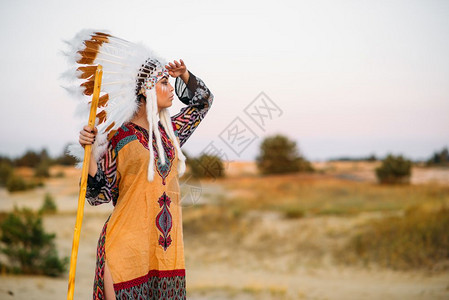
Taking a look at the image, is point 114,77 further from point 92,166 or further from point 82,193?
point 82,193

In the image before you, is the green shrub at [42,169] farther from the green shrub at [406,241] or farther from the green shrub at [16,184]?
the green shrub at [406,241]

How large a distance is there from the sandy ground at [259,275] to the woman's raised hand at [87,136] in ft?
3.00

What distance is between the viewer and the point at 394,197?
17391 millimetres

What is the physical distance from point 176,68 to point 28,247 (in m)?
7.68

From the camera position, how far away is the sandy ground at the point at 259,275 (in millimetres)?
8312

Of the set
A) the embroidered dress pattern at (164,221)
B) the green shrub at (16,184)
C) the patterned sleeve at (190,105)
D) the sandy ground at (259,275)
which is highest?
the green shrub at (16,184)

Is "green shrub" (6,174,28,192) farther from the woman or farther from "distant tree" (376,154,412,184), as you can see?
the woman

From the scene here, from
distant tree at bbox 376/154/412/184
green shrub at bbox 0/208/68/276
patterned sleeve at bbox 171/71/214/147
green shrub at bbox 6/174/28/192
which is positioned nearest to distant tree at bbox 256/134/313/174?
distant tree at bbox 376/154/412/184

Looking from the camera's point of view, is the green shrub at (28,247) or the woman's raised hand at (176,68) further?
the green shrub at (28,247)

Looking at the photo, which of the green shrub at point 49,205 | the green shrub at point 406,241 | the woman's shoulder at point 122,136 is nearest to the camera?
the woman's shoulder at point 122,136

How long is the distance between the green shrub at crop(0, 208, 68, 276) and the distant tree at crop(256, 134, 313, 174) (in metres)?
15.9

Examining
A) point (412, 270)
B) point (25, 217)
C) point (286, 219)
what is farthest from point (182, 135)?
point (286, 219)

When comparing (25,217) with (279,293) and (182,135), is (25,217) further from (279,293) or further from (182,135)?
(182,135)

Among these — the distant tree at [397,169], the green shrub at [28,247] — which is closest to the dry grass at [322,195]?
the distant tree at [397,169]
